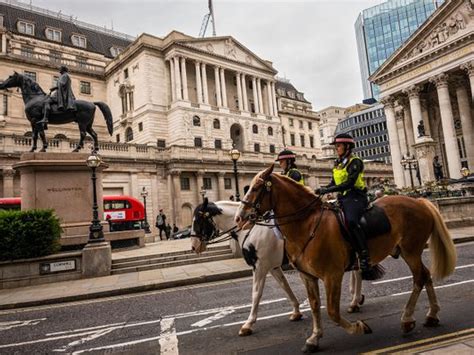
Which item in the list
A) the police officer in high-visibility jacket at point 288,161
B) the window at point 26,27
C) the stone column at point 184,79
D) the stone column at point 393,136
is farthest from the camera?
the window at point 26,27

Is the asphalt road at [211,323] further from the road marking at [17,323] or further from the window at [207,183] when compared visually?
the window at [207,183]

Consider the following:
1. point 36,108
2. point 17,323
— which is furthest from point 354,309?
point 36,108

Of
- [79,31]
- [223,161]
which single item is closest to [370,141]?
[223,161]

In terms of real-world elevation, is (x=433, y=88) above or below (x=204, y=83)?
below

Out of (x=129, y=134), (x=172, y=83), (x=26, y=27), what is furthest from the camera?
(x=26, y=27)

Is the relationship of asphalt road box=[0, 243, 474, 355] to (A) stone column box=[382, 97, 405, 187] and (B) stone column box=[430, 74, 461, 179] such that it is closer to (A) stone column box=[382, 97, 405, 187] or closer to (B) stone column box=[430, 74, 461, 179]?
(B) stone column box=[430, 74, 461, 179]

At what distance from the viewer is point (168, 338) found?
571cm

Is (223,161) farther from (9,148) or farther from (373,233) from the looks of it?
(373,233)

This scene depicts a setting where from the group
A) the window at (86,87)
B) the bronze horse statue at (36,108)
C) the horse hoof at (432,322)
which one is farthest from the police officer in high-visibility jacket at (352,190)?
the window at (86,87)

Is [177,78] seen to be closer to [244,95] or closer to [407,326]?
[244,95]

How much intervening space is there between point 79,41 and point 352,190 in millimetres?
68700

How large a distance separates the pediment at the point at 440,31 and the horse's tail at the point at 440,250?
119 ft

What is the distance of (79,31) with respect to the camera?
63.2 meters

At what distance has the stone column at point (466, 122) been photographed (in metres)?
36.2
